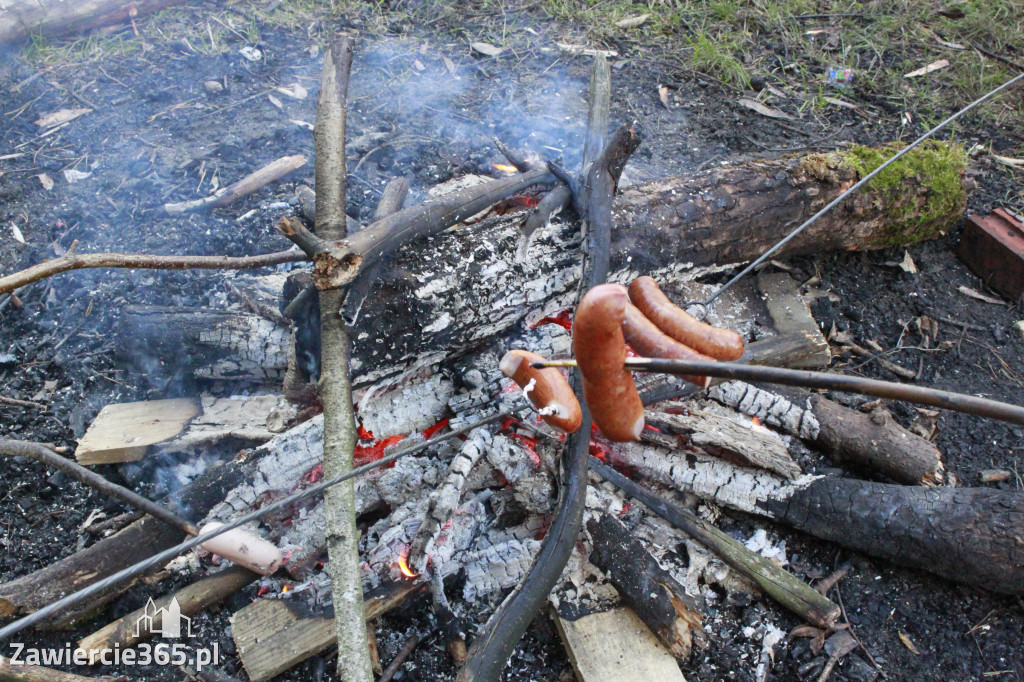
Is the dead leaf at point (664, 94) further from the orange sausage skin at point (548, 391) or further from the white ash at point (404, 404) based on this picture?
the orange sausage skin at point (548, 391)

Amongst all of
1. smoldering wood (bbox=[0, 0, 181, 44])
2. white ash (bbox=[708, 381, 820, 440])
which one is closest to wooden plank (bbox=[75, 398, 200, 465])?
white ash (bbox=[708, 381, 820, 440])

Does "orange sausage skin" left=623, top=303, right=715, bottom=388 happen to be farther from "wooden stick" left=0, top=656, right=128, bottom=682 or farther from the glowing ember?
"wooden stick" left=0, top=656, right=128, bottom=682

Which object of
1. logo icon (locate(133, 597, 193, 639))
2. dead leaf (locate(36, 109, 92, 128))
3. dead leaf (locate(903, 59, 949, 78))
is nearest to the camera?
logo icon (locate(133, 597, 193, 639))

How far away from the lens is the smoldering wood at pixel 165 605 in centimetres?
241

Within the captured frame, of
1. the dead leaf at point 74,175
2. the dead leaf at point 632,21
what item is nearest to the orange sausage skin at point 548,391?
the dead leaf at point 74,175

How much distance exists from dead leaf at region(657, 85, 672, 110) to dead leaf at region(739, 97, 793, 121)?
61 centimetres

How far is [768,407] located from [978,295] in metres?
1.95

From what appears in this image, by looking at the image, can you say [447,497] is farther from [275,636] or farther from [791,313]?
[791,313]

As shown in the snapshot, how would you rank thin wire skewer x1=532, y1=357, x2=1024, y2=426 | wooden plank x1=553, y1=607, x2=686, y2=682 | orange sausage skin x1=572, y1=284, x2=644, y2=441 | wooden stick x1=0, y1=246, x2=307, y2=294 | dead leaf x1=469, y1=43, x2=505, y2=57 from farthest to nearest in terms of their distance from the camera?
1. dead leaf x1=469, y1=43, x2=505, y2=57
2. wooden plank x1=553, y1=607, x2=686, y2=682
3. wooden stick x1=0, y1=246, x2=307, y2=294
4. orange sausage skin x1=572, y1=284, x2=644, y2=441
5. thin wire skewer x1=532, y1=357, x2=1024, y2=426

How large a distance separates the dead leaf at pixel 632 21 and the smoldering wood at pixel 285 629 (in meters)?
5.49

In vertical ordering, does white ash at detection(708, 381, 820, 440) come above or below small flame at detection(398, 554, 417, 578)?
above

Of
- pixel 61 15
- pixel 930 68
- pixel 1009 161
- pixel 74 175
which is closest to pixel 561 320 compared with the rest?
pixel 74 175

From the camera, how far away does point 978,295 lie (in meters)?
3.95

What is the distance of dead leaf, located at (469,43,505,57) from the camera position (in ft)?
18.7
